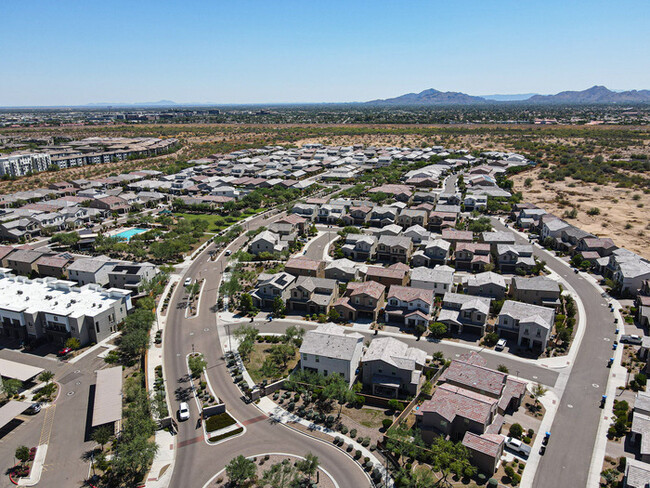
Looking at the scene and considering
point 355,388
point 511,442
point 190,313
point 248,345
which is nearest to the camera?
point 511,442

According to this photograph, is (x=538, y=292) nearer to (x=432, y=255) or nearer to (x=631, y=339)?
(x=631, y=339)

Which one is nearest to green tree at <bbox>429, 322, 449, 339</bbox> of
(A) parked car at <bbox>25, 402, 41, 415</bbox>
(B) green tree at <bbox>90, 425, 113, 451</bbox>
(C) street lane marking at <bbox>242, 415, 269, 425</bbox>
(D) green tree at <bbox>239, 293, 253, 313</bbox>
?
(C) street lane marking at <bbox>242, 415, 269, 425</bbox>

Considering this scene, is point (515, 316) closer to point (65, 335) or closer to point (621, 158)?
point (65, 335)

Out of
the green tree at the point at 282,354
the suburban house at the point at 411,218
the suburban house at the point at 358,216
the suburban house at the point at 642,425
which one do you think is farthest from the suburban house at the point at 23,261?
the suburban house at the point at 642,425

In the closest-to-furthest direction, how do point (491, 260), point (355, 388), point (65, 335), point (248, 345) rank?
point (355, 388) < point (248, 345) < point (65, 335) < point (491, 260)

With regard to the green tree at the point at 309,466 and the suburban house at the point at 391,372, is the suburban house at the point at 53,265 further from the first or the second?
the green tree at the point at 309,466

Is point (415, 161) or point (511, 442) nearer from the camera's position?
point (511, 442)

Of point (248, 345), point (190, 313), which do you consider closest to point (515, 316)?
point (248, 345)

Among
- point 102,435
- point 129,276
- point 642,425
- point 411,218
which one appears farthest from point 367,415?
point 411,218
